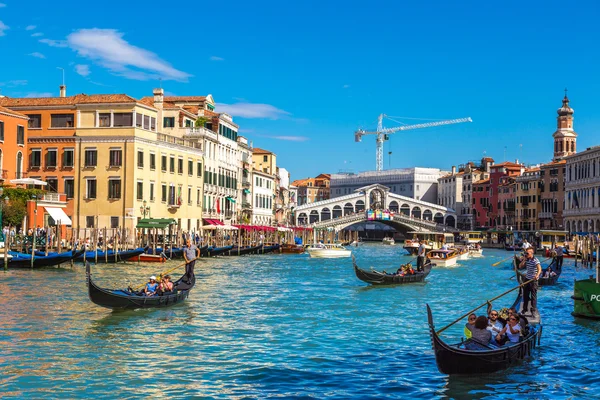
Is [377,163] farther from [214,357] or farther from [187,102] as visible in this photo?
[214,357]

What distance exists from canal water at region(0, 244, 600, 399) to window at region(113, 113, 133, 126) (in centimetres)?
1364

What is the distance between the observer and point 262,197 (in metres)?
53.2

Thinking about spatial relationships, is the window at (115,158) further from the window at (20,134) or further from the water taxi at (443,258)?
the water taxi at (443,258)

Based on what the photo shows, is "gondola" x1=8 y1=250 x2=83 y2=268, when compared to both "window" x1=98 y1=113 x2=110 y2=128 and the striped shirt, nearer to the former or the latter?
"window" x1=98 y1=113 x2=110 y2=128

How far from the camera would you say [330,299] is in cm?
1806

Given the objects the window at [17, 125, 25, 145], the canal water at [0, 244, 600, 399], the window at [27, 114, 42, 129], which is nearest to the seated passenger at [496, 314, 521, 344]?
the canal water at [0, 244, 600, 399]

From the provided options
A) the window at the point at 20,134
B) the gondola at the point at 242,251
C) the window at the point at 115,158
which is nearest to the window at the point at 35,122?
the window at the point at 115,158

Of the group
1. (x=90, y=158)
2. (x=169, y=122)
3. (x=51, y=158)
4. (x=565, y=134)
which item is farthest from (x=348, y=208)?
(x=51, y=158)

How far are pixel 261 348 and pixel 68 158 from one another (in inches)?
905

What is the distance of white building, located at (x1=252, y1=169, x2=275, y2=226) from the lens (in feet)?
168

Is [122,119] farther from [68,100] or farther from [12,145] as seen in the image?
[12,145]

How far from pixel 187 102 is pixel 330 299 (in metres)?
26.6

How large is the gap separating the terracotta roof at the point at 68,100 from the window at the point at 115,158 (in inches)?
79.7

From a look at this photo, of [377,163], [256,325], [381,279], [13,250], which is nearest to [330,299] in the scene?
[381,279]
